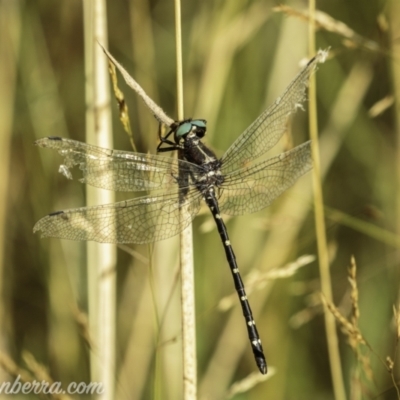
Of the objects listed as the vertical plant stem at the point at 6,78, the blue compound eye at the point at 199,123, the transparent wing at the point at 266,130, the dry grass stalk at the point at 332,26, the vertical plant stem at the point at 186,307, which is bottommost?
the vertical plant stem at the point at 186,307

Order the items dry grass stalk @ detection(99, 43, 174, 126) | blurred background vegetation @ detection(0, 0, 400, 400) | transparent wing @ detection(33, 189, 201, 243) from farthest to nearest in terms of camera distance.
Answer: blurred background vegetation @ detection(0, 0, 400, 400)
transparent wing @ detection(33, 189, 201, 243)
dry grass stalk @ detection(99, 43, 174, 126)

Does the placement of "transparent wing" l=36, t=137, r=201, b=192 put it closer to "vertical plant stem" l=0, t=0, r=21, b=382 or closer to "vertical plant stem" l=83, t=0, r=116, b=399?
"vertical plant stem" l=83, t=0, r=116, b=399

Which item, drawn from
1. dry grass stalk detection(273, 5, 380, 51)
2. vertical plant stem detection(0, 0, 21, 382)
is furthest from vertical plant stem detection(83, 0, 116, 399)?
vertical plant stem detection(0, 0, 21, 382)

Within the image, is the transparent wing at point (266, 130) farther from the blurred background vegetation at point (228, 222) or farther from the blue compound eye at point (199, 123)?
the blurred background vegetation at point (228, 222)

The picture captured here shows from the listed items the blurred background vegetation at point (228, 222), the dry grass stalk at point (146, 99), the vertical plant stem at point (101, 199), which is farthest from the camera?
the blurred background vegetation at point (228, 222)

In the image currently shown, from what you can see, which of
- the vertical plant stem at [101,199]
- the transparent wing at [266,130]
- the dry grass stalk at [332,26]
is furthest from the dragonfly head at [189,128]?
the dry grass stalk at [332,26]

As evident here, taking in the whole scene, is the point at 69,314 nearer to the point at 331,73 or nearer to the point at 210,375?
the point at 210,375

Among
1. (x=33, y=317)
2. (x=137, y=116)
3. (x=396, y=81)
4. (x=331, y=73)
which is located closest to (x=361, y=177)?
(x=331, y=73)
